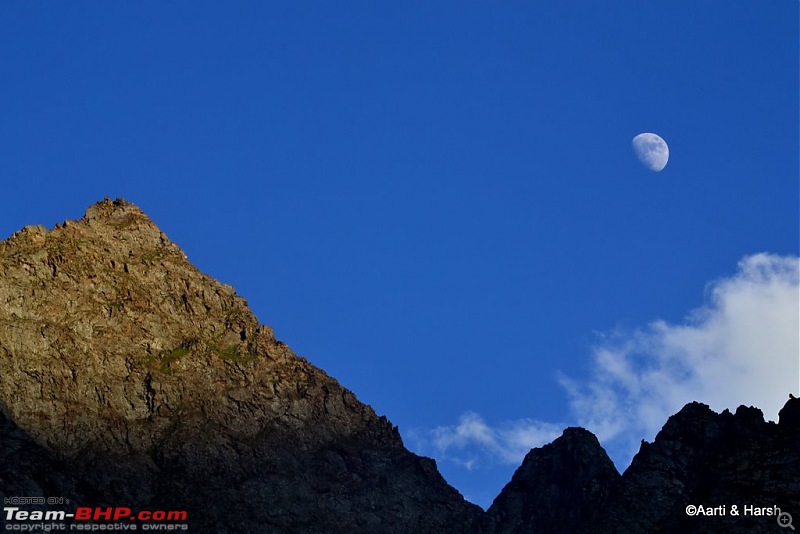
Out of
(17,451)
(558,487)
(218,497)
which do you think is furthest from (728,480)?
(17,451)

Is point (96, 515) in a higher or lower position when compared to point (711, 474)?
lower

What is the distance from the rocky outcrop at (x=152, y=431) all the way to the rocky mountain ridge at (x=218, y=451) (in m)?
0.22

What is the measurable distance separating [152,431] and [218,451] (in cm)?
1101

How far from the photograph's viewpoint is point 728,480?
17238cm

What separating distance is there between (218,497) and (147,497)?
11.1 meters

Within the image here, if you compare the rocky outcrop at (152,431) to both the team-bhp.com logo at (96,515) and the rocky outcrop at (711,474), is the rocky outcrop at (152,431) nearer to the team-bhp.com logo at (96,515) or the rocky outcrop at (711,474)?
the team-bhp.com logo at (96,515)

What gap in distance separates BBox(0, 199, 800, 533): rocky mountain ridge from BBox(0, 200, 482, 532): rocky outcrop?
222 mm

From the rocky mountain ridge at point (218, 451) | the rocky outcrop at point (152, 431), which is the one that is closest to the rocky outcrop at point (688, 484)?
the rocky mountain ridge at point (218, 451)

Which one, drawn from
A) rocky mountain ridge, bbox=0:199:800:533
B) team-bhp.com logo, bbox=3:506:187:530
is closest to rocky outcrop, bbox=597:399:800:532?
rocky mountain ridge, bbox=0:199:800:533

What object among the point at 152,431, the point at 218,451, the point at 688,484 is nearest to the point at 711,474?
the point at 688,484

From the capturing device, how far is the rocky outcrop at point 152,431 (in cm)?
17362

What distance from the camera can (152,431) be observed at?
18438 cm

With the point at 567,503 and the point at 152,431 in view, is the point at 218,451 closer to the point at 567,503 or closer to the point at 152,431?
the point at 152,431

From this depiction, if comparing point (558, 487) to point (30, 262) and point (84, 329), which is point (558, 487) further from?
point (30, 262)
